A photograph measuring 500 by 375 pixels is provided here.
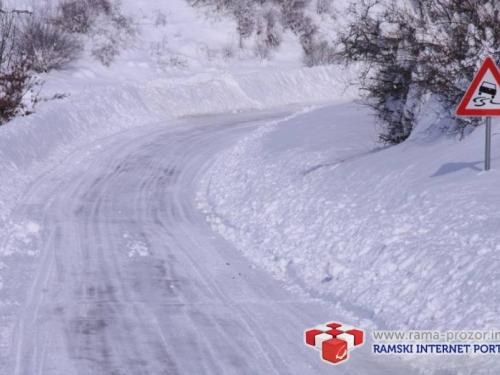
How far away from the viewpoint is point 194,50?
40.5m

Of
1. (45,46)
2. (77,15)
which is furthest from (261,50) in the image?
(45,46)

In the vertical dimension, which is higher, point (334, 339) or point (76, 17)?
point (76, 17)

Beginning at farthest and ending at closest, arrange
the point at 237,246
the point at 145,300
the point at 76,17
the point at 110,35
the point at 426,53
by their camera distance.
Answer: the point at 76,17, the point at 110,35, the point at 426,53, the point at 237,246, the point at 145,300

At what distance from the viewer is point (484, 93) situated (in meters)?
8.95

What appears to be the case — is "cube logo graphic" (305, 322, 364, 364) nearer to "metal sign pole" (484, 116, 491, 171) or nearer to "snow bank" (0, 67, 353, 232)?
"metal sign pole" (484, 116, 491, 171)

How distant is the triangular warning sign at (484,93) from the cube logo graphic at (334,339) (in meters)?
3.38

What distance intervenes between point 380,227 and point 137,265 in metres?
3.25

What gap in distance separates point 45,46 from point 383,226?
26.0 m

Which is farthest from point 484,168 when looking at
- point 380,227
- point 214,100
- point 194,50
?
point 194,50

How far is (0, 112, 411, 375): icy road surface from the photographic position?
21.5ft

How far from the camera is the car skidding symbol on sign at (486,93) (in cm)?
889

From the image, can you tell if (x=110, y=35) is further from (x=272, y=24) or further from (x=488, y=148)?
(x=488, y=148)

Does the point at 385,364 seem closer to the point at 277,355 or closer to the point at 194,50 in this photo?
the point at 277,355

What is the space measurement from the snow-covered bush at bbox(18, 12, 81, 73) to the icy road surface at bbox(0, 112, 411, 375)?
1804 cm
